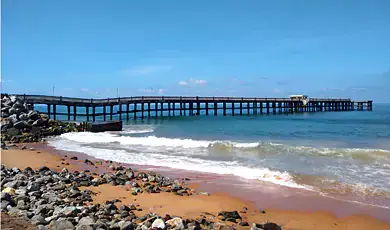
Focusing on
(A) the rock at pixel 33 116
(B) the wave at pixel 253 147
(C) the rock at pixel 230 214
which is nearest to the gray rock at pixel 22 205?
(C) the rock at pixel 230 214

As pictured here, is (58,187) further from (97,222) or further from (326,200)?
(326,200)

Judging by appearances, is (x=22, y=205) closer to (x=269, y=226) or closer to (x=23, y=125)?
(x=269, y=226)

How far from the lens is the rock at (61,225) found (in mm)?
5398

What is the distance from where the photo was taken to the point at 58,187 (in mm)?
8359

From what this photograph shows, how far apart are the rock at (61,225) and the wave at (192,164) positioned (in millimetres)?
6310

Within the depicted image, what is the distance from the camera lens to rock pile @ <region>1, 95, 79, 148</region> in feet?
68.9

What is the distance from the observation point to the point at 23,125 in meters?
22.3

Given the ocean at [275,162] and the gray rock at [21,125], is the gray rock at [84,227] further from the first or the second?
the gray rock at [21,125]

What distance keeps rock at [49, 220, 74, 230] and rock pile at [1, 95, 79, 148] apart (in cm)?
1640

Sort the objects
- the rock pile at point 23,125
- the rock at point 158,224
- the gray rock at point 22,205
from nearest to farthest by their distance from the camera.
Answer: the rock at point 158,224 < the gray rock at point 22,205 < the rock pile at point 23,125

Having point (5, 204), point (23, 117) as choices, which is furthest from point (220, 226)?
point (23, 117)

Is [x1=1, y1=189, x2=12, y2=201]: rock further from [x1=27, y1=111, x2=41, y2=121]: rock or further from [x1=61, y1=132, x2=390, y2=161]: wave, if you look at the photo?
[x1=27, y1=111, x2=41, y2=121]: rock

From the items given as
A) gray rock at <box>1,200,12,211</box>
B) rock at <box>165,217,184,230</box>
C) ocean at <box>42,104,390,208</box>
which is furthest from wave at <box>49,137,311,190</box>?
gray rock at <box>1,200,12,211</box>

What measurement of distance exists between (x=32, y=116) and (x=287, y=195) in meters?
20.7
